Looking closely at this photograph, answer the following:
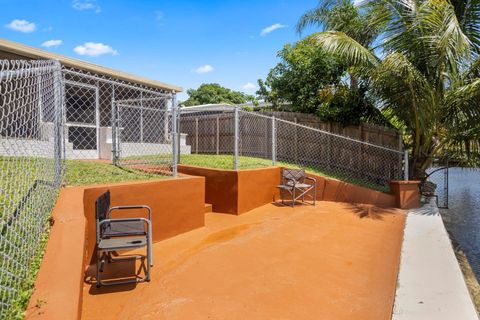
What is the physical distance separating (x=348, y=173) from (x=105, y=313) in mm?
9081

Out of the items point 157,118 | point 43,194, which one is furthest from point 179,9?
point 43,194

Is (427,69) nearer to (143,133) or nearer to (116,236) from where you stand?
(116,236)

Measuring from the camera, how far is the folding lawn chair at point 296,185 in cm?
805

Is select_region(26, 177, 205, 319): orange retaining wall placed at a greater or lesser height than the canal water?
greater

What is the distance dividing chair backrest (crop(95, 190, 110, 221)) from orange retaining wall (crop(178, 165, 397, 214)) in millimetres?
3369

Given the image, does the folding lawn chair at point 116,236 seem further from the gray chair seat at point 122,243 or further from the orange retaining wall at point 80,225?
the orange retaining wall at point 80,225

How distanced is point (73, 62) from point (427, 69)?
9642 mm

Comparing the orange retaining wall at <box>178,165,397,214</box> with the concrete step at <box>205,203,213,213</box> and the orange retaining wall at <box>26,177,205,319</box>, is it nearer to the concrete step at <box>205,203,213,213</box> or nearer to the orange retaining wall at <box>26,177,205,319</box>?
the concrete step at <box>205,203,213,213</box>

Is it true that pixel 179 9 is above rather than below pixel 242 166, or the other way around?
above

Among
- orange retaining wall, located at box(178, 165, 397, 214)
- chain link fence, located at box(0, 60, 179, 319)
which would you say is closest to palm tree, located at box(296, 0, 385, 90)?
orange retaining wall, located at box(178, 165, 397, 214)

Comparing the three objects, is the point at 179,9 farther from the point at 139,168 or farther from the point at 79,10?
the point at 139,168

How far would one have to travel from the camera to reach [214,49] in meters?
20.3

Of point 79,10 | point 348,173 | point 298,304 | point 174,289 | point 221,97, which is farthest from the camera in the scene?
point 221,97

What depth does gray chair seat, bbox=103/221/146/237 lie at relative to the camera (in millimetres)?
3691
